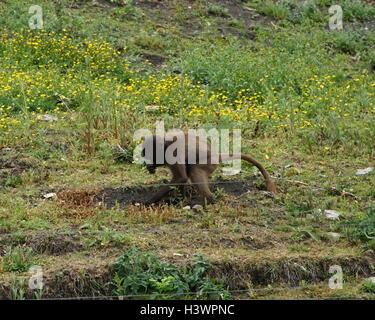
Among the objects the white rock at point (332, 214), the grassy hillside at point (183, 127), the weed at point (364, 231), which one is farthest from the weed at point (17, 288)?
the white rock at point (332, 214)

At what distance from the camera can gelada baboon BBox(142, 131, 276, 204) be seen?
8156 millimetres

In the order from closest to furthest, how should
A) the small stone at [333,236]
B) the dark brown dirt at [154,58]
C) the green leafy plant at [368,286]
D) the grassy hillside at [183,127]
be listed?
the green leafy plant at [368,286] < the grassy hillside at [183,127] < the small stone at [333,236] < the dark brown dirt at [154,58]

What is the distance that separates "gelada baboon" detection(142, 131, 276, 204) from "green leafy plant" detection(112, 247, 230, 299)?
1352 mm

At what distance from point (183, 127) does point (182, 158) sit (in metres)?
2.19

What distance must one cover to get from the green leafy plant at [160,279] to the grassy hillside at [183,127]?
0.06 feet

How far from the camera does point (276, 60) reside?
43.4 feet

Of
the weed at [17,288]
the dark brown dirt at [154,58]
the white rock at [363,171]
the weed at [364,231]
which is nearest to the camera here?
the weed at [17,288]

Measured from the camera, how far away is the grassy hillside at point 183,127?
7109 mm

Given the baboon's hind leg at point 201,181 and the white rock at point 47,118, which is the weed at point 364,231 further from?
the white rock at point 47,118

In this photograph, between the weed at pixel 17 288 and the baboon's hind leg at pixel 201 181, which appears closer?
the weed at pixel 17 288

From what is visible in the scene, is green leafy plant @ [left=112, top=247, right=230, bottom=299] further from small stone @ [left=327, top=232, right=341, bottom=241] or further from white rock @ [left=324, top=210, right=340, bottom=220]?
white rock @ [left=324, top=210, right=340, bottom=220]

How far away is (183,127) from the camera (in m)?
10.3

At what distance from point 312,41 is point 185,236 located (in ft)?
26.5

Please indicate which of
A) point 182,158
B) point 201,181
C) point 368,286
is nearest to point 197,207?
point 201,181
